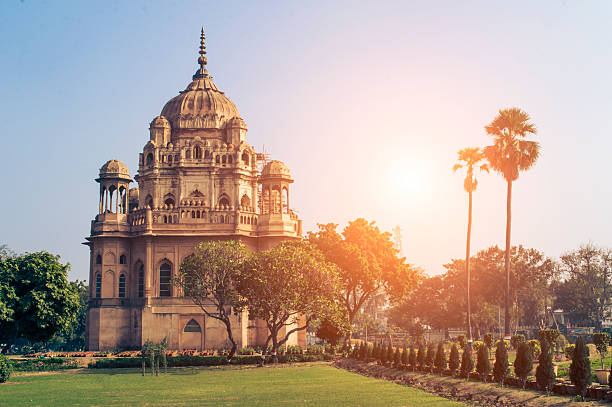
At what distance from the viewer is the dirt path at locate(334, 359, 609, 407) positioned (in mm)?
23391

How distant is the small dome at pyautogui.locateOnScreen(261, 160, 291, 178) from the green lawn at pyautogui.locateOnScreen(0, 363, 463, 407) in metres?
23.1

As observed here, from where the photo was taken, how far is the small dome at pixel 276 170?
208 feet

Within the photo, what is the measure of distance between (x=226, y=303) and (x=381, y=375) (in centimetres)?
2266

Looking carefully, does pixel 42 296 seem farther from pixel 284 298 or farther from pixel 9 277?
pixel 284 298

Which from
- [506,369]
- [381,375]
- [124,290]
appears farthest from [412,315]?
[506,369]

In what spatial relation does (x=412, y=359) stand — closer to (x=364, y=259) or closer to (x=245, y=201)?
(x=364, y=259)

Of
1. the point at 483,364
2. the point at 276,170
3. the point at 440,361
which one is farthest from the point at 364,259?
the point at 483,364

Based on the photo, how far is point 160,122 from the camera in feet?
217

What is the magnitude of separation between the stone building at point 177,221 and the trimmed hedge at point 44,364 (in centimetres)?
1050

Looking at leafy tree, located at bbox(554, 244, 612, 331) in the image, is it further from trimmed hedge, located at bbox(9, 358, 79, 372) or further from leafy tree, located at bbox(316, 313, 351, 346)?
trimmed hedge, located at bbox(9, 358, 79, 372)

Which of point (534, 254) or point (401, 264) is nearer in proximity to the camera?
point (401, 264)

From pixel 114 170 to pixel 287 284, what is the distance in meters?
24.5

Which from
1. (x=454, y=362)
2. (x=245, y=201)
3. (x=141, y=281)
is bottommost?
(x=454, y=362)

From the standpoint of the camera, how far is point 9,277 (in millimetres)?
45375
